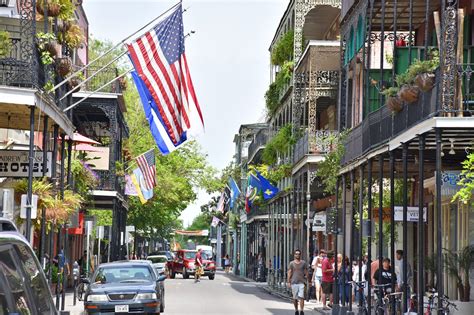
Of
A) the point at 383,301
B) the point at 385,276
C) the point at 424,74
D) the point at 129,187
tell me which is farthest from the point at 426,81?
the point at 129,187

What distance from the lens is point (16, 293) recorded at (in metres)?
7.34

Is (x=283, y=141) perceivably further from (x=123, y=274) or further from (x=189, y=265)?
(x=123, y=274)

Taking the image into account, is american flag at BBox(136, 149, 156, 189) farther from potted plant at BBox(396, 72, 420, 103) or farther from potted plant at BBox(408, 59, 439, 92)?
potted plant at BBox(408, 59, 439, 92)

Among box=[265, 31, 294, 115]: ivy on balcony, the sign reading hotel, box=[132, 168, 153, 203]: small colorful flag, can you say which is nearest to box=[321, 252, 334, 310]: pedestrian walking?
box=[132, 168, 153, 203]: small colorful flag

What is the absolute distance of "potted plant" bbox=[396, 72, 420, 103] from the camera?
1867cm

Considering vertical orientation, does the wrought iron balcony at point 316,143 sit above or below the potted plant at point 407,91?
above

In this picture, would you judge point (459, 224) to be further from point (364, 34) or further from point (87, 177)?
point (87, 177)

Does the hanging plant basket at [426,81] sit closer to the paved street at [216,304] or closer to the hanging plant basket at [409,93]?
the hanging plant basket at [409,93]

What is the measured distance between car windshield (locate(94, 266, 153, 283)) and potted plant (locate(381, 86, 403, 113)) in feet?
24.4

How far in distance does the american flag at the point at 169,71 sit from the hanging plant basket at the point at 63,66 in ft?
5.20

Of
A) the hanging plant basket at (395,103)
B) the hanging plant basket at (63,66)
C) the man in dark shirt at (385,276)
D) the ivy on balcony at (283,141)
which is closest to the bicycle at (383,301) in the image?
the man in dark shirt at (385,276)

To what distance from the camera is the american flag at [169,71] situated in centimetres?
2281

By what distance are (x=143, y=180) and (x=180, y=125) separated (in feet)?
64.8

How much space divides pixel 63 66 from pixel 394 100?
7.45 m
